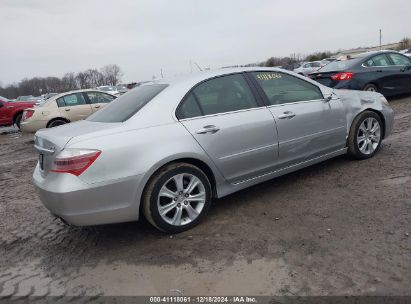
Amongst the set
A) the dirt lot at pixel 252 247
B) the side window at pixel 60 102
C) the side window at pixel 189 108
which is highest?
the side window at pixel 189 108

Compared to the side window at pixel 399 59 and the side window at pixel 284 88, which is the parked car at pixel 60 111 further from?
the side window at pixel 399 59

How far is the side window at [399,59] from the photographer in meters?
11.0

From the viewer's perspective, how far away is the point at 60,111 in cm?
1139

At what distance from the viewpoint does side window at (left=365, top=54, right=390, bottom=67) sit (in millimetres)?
10492

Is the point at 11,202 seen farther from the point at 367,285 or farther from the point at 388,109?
the point at 388,109

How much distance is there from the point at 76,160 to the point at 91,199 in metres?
0.36

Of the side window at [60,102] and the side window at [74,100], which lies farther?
the side window at [74,100]

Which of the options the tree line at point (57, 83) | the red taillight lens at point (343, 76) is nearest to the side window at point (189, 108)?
the red taillight lens at point (343, 76)

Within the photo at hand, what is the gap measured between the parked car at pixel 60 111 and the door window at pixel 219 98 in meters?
8.04

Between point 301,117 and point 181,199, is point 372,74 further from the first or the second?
point 181,199

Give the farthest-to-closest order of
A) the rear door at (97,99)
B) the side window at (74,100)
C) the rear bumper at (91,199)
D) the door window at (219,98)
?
1. the rear door at (97,99)
2. the side window at (74,100)
3. the door window at (219,98)
4. the rear bumper at (91,199)

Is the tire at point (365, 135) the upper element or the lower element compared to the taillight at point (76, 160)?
lower

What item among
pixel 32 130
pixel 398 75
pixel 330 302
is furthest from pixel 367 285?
pixel 32 130

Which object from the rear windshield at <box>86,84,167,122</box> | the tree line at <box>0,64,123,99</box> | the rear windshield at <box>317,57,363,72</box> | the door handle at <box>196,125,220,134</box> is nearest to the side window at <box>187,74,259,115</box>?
the door handle at <box>196,125,220,134</box>
